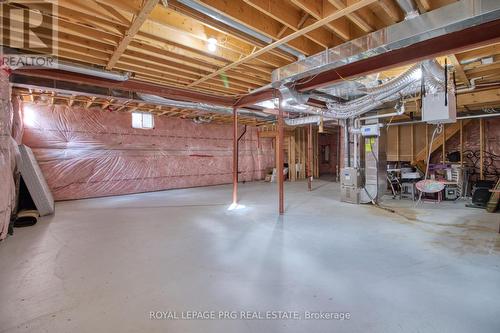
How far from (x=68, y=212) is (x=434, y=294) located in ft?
19.1

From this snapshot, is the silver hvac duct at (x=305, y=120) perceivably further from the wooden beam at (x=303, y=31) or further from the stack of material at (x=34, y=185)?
→ the stack of material at (x=34, y=185)

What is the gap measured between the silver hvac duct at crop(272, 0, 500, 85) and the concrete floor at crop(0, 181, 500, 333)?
2116mm

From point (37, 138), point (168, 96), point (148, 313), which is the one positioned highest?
point (168, 96)

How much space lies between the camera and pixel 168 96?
4.43 meters

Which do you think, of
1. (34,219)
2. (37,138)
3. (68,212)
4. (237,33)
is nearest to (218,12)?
(237,33)

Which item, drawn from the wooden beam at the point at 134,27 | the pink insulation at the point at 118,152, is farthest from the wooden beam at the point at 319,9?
the pink insulation at the point at 118,152

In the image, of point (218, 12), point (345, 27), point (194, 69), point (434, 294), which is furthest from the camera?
point (194, 69)

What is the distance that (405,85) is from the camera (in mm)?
3418

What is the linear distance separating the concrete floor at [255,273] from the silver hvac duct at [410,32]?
83.3 inches

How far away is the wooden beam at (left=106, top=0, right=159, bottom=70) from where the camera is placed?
2029 mm

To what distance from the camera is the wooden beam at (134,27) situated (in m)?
2.03

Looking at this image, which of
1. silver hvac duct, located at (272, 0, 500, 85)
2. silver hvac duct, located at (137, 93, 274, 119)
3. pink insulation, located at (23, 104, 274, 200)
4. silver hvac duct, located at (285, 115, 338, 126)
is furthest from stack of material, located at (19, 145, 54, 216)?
silver hvac duct, located at (285, 115, 338, 126)

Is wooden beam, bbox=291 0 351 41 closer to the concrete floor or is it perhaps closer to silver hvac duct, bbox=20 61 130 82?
the concrete floor

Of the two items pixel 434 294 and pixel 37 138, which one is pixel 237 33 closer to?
pixel 434 294
